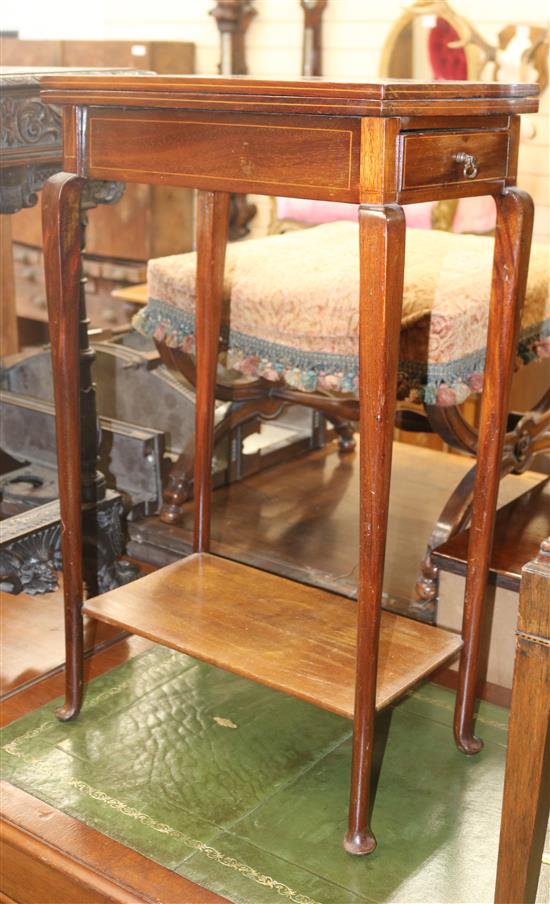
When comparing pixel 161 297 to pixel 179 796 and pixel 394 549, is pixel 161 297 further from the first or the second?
pixel 179 796

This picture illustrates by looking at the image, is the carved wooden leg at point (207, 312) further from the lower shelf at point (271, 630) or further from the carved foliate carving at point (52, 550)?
the carved foliate carving at point (52, 550)

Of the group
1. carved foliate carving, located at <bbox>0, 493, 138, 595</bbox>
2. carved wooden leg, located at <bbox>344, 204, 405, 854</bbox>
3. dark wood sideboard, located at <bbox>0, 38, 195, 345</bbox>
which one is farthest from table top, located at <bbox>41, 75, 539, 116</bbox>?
dark wood sideboard, located at <bbox>0, 38, 195, 345</bbox>

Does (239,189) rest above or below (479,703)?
above

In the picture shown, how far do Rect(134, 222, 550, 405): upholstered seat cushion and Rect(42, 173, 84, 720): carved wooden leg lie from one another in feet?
2.18

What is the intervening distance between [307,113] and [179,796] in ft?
3.52

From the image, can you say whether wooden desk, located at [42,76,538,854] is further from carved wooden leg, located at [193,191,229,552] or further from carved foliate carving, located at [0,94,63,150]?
carved foliate carving, located at [0,94,63,150]

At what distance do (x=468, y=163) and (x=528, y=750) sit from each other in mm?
784

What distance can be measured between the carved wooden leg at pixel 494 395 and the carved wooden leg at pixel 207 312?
1.83ft

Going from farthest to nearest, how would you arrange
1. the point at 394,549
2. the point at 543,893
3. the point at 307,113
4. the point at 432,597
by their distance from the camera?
the point at 394,549 → the point at 432,597 → the point at 307,113 → the point at 543,893

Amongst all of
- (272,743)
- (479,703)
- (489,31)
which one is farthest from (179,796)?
(489,31)

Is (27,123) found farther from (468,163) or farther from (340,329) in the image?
(468,163)

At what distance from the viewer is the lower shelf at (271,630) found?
5.47 ft

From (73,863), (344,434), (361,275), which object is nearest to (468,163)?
(361,275)

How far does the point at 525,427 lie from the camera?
250 cm
